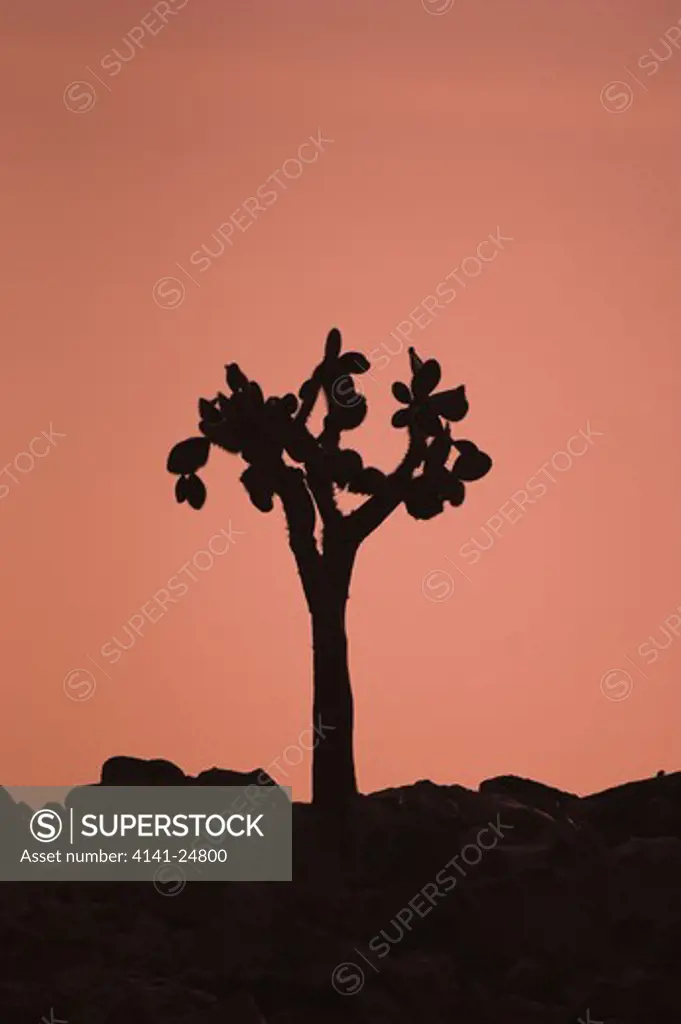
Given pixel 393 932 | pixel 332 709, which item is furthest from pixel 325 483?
pixel 393 932

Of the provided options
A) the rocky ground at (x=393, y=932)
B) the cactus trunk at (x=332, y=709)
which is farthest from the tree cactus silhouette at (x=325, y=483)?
the rocky ground at (x=393, y=932)

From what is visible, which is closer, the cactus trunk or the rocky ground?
the rocky ground


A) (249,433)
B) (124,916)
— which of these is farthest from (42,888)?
(249,433)

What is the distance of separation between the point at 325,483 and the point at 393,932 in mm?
2322

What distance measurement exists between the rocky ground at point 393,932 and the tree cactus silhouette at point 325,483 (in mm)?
592

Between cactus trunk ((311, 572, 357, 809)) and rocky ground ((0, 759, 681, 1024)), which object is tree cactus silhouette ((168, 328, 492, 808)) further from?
rocky ground ((0, 759, 681, 1024))

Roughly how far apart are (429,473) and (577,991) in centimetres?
284

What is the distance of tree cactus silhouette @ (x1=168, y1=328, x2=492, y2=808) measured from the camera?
6.88 metres

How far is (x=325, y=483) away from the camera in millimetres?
6914

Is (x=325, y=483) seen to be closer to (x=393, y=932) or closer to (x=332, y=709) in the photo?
(x=332, y=709)

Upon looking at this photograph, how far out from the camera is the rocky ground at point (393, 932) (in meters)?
5.08

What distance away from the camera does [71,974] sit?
210 inches

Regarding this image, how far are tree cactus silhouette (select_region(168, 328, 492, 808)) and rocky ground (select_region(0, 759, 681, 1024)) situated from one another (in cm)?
59

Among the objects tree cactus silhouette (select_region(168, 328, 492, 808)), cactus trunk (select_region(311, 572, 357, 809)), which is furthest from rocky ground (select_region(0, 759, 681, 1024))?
tree cactus silhouette (select_region(168, 328, 492, 808))
